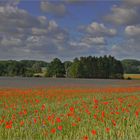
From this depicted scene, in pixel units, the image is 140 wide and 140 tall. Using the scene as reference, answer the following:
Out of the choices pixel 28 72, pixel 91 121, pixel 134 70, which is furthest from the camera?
pixel 134 70

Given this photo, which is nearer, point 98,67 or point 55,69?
point 55,69

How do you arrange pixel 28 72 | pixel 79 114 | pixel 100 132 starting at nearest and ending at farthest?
pixel 100 132 → pixel 79 114 → pixel 28 72

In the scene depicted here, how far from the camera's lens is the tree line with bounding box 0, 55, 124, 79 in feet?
454

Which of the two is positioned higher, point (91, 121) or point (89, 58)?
point (89, 58)

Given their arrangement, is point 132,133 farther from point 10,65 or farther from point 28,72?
point 10,65

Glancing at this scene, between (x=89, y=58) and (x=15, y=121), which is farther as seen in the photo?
(x=89, y=58)

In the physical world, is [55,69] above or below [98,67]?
below

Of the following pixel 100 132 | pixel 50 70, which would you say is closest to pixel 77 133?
pixel 100 132

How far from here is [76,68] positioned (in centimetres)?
13750

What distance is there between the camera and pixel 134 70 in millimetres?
166375

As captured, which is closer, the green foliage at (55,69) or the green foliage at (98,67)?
the green foliage at (55,69)

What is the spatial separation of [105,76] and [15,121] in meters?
136

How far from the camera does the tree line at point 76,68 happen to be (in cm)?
13838

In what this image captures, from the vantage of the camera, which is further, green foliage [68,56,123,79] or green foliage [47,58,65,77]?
green foliage [68,56,123,79]
